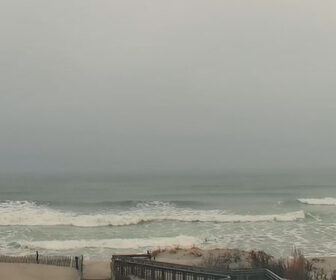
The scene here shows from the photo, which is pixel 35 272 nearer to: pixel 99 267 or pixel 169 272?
pixel 99 267

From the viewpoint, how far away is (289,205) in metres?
→ 52.2

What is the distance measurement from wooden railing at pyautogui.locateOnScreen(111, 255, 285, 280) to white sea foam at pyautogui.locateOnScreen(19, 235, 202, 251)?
11.8 m

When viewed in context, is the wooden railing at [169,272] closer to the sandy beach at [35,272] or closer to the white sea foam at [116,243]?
the sandy beach at [35,272]

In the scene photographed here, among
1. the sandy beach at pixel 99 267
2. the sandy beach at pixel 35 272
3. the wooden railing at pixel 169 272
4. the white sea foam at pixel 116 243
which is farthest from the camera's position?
the white sea foam at pixel 116 243

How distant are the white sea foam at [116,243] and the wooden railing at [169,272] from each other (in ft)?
38.8

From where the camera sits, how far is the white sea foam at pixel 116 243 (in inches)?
1065

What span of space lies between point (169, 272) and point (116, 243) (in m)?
14.5

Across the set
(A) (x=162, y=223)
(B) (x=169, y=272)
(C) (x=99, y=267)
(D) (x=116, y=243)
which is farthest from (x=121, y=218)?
(B) (x=169, y=272)

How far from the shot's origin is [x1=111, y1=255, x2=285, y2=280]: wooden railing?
12977mm

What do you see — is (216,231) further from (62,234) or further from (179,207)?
(179,207)

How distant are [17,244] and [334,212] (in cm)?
3057

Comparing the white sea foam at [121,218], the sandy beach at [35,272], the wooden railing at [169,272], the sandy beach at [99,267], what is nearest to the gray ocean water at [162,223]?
the white sea foam at [121,218]

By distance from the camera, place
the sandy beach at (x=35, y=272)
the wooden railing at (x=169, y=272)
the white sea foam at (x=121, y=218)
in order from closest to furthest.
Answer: the wooden railing at (x=169, y=272) < the sandy beach at (x=35, y=272) < the white sea foam at (x=121, y=218)

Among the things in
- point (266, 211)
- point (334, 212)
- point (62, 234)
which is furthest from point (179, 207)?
point (62, 234)
